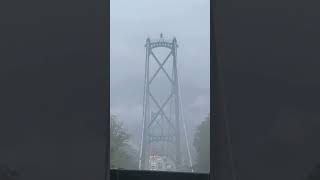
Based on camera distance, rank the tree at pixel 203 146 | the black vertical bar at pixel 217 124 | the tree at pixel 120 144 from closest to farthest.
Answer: the black vertical bar at pixel 217 124 < the tree at pixel 203 146 < the tree at pixel 120 144

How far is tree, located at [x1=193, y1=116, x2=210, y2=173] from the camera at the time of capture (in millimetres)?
12133

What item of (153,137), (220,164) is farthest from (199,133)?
(153,137)

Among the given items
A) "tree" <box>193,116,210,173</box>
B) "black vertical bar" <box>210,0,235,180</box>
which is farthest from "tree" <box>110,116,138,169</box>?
"black vertical bar" <box>210,0,235,180</box>

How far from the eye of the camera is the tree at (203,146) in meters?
12.1

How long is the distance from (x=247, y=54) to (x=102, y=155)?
154 centimetres

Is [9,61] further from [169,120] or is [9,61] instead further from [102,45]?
[169,120]

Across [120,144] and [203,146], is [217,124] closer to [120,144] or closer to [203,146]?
[203,146]

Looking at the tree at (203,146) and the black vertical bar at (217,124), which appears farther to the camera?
the tree at (203,146)

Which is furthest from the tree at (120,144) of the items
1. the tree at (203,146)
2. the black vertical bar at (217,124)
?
the black vertical bar at (217,124)

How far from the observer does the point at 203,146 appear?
46.0 ft

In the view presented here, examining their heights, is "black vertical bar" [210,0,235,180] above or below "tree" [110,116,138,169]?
above

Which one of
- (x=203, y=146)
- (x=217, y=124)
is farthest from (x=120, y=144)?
(x=217, y=124)

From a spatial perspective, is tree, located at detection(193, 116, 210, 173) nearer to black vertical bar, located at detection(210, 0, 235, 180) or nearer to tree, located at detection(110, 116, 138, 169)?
tree, located at detection(110, 116, 138, 169)

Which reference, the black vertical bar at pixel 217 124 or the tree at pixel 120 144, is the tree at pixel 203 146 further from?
the black vertical bar at pixel 217 124
